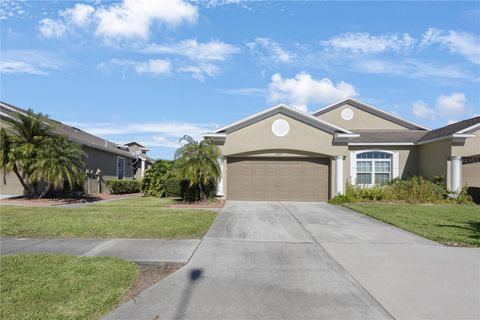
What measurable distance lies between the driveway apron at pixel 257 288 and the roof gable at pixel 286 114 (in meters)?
12.3

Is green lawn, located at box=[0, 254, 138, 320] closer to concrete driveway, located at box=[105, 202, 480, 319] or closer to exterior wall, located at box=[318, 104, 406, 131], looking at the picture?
concrete driveway, located at box=[105, 202, 480, 319]

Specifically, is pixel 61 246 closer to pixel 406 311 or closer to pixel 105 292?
pixel 105 292

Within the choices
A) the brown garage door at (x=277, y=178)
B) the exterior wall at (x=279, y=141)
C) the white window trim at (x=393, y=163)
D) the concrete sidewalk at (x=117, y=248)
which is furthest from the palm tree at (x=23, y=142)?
the white window trim at (x=393, y=163)

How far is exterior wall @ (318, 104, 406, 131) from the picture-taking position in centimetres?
2817

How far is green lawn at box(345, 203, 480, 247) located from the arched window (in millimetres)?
5598

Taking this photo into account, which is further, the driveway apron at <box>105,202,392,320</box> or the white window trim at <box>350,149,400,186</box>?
the white window trim at <box>350,149,400,186</box>

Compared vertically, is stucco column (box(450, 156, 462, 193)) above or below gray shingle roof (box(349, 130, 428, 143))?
below

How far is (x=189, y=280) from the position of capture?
236 inches

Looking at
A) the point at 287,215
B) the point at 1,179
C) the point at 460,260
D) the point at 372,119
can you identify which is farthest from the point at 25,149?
the point at 372,119

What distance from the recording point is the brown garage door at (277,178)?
21.0 m

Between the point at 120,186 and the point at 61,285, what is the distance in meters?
21.8

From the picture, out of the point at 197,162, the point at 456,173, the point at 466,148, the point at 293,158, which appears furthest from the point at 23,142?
the point at 466,148

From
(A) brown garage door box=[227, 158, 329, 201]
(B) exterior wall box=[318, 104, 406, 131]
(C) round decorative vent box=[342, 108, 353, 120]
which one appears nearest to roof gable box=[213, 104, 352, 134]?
(A) brown garage door box=[227, 158, 329, 201]

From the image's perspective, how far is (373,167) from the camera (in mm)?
23016
